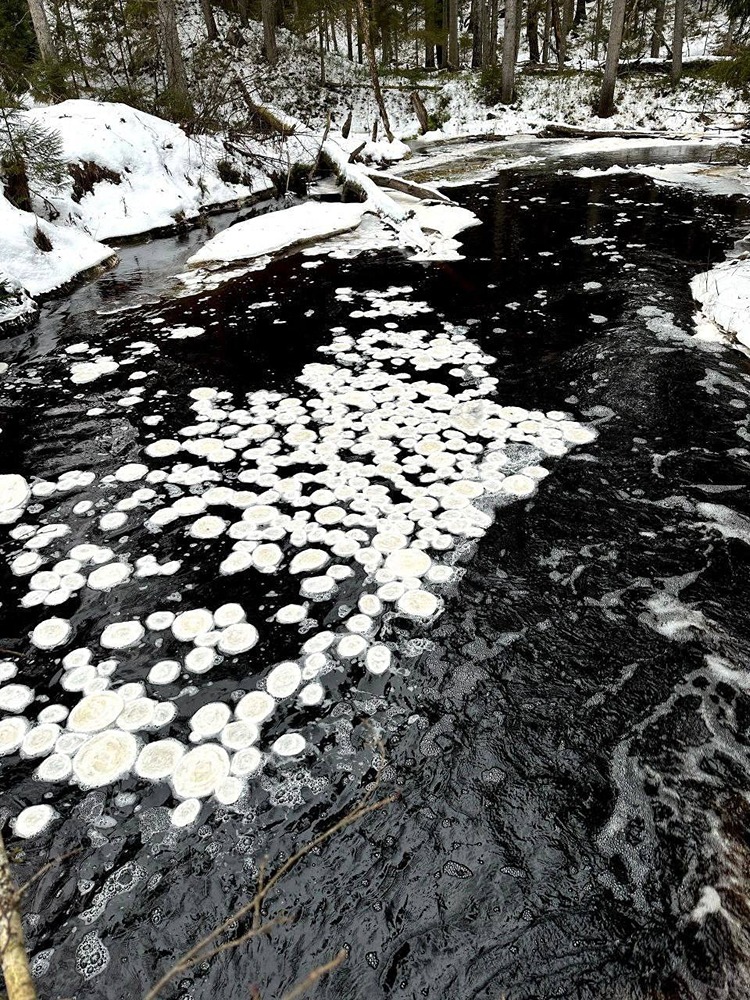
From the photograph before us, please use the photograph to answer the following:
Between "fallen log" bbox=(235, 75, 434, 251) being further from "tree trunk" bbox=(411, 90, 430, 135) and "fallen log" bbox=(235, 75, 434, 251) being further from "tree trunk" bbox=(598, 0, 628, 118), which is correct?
"tree trunk" bbox=(598, 0, 628, 118)

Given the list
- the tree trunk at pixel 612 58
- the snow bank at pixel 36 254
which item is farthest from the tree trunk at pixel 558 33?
the snow bank at pixel 36 254

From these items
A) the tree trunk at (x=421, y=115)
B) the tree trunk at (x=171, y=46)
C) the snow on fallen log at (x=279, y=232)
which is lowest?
the snow on fallen log at (x=279, y=232)

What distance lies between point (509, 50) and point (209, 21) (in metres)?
13.4

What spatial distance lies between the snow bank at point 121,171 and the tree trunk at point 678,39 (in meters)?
20.6

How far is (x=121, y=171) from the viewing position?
11000 mm

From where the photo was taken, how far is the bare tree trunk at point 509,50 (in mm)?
20344

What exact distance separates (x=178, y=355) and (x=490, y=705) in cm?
538

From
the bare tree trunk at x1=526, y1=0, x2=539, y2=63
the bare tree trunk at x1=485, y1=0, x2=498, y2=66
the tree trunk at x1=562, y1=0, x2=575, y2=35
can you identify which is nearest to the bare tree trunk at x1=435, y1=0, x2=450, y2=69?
the bare tree trunk at x1=485, y1=0, x2=498, y2=66

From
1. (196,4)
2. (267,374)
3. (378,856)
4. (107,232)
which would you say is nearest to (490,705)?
(378,856)

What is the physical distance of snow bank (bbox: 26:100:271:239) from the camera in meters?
10.4

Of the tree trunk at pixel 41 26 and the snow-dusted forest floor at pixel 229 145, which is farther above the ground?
the tree trunk at pixel 41 26

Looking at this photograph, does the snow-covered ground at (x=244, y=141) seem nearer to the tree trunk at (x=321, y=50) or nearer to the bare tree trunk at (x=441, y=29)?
the tree trunk at (x=321, y=50)

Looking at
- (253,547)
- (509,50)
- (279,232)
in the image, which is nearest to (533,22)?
(509,50)

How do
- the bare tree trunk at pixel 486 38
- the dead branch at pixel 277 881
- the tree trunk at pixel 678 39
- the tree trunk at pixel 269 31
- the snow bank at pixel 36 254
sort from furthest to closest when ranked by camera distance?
the bare tree trunk at pixel 486 38, the tree trunk at pixel 269 31, the tree trunk at pixel 678 39, the snow bank at pixel 36 254, the dead branch at pixel 277 881
